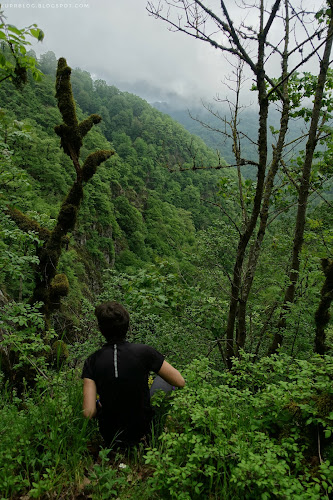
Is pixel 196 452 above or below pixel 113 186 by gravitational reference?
below

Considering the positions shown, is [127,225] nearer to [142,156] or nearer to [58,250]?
[142,156]

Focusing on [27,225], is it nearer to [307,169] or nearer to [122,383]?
[122,383]

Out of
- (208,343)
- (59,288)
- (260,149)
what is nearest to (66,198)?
(59,288)

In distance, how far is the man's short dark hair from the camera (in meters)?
2.32

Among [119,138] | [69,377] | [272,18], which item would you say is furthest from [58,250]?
[119,138]

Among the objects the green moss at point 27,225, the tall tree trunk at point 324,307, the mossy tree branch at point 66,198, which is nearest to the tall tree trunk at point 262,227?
the tall tree trunk at point 324,307

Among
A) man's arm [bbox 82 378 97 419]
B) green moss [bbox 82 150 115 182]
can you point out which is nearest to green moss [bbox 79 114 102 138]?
green moss [bbox 82 150 115 182]

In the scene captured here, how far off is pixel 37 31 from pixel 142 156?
264 feet

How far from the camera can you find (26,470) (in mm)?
1939

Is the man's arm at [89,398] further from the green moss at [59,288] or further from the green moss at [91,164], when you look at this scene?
the green moss at [59,288]

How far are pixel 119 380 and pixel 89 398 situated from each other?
0.27 meters

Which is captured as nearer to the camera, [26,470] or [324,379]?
[26,470]

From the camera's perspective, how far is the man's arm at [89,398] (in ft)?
7.29

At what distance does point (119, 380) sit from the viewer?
2.21 meters
